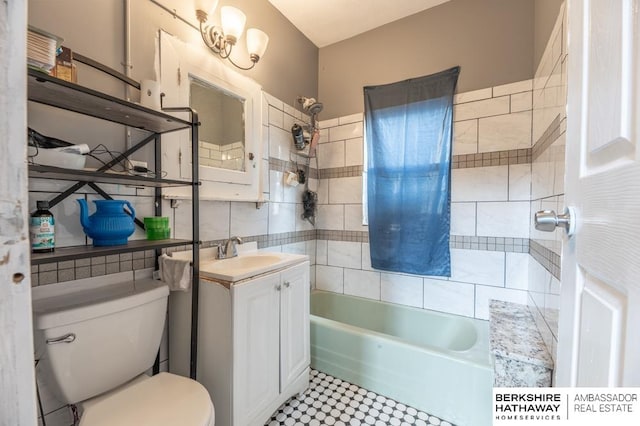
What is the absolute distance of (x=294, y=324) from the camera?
1.58 m

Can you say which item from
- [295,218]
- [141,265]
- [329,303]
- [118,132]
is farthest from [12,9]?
[329,303]

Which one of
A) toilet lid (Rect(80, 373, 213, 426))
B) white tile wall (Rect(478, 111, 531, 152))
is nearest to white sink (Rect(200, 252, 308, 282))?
toilet lid (Rect(80, 373, 213, 426))

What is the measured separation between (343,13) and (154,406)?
272 centimetres

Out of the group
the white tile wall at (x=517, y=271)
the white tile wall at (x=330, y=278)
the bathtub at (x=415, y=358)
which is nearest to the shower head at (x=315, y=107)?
the white tile wall at (x=330, y=278)

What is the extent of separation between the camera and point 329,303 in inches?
99.7

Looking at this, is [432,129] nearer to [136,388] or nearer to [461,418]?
[461,418]

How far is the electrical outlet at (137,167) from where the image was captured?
117 cm

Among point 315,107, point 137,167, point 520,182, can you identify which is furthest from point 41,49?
point 520,182

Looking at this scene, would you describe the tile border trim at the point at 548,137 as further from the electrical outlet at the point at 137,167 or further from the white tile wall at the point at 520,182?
the electrical outlet at the point at 137,167

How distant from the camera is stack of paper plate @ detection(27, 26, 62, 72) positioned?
740 mm

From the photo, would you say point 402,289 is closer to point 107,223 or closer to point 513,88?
point 513,88

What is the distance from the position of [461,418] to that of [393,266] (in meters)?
1.02

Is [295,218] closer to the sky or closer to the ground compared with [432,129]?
closer to the ground

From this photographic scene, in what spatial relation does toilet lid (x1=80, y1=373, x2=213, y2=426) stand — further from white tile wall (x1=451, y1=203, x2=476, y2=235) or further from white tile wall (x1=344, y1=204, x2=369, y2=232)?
white tile wall (x1=451, y1=203, x2=476, y2=235)
